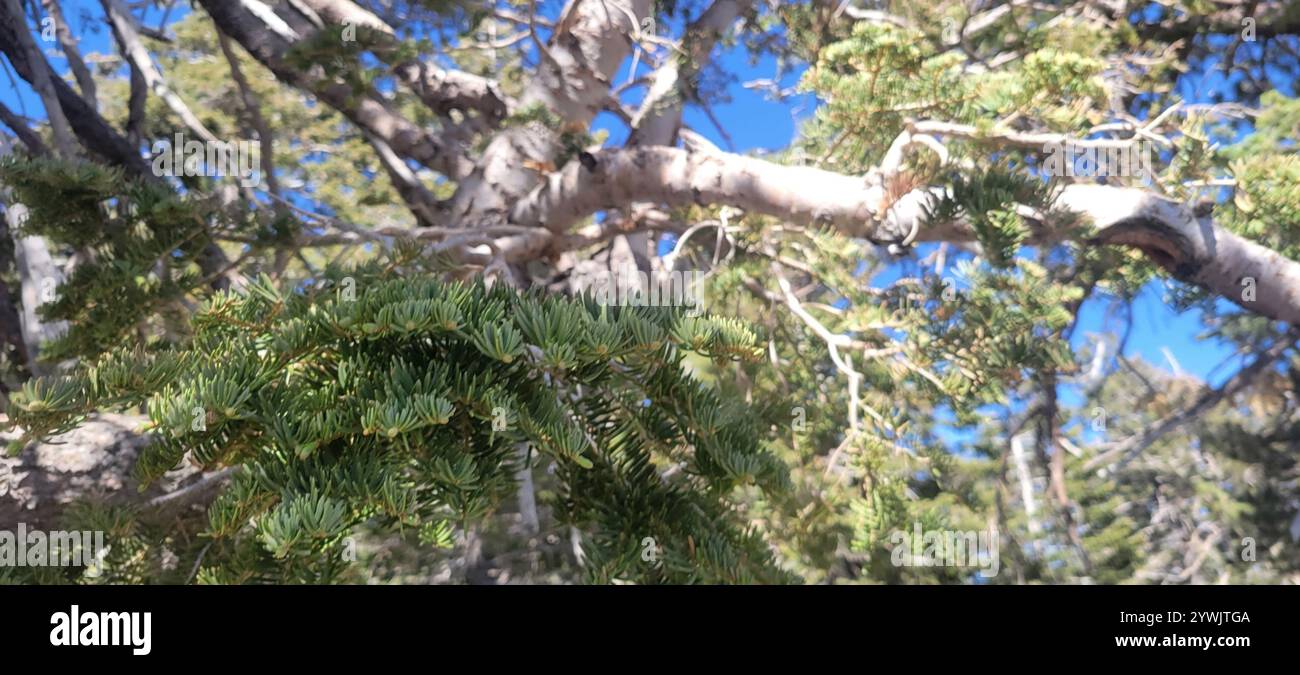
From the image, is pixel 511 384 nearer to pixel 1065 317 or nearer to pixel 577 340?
pixel 577 340

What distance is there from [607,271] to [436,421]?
2350 mm

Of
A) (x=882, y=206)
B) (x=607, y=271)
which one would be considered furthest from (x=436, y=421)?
(x=607, y=271)

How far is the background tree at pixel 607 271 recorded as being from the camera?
1.13m

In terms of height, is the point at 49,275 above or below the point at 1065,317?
above

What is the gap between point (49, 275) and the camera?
2.90 metres

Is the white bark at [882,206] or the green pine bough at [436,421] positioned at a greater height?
the white bark at [882,206]

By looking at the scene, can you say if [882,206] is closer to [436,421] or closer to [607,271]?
[607,271]

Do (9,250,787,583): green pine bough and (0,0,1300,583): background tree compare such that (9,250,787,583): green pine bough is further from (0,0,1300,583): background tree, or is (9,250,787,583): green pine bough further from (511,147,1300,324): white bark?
(511,147,1300,324): white bark

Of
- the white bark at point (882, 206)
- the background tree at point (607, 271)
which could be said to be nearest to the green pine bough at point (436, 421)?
the background tree at point (607, 271)

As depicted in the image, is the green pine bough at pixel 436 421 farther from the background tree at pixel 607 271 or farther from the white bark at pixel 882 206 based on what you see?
the white bark at pixel 882 206

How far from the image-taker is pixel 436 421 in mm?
1013
